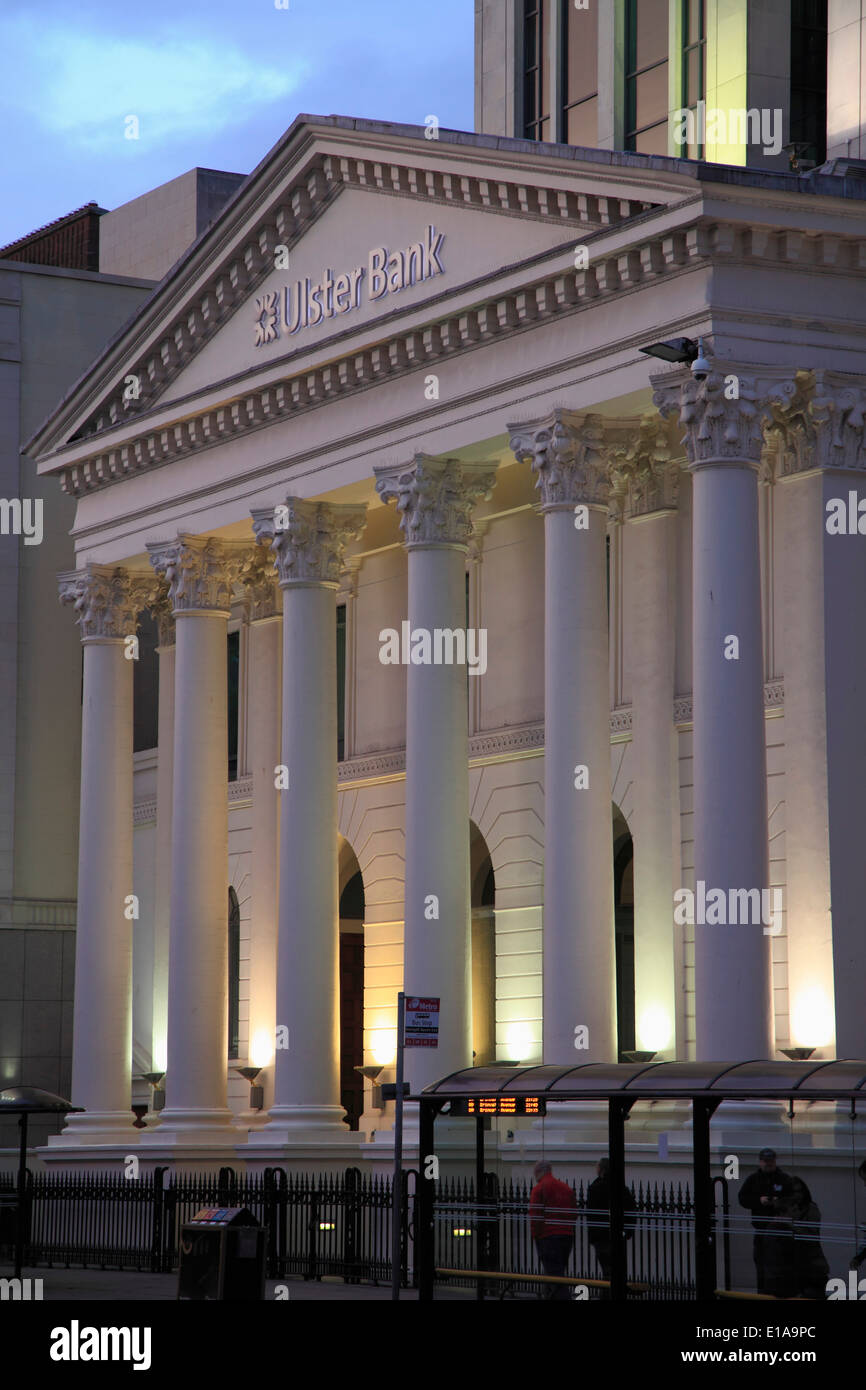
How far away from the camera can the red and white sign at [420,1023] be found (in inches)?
982

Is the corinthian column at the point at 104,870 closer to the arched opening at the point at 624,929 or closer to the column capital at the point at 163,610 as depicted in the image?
the column capital at the point at 163,610

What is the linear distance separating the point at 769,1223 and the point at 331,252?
19.1 m

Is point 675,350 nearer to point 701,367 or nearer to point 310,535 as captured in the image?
point 701,367

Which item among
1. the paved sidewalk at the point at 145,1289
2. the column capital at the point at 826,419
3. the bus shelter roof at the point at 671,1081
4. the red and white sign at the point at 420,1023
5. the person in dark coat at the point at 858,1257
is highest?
the column capital at the point at 826,419

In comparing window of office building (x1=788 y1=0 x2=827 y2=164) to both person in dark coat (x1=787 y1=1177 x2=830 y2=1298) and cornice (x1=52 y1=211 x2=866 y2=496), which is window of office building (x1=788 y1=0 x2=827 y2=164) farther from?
person in dark coat (x1=787 y1=1177 x2=830 y2=1298)

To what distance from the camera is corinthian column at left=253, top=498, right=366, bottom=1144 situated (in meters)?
35.0

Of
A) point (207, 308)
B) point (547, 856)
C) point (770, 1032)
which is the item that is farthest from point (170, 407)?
point (770, 1032)

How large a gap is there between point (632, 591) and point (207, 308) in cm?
888

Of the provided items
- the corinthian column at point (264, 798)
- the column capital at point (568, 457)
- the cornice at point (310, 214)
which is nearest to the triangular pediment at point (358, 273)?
the cornice at point (310, 214)

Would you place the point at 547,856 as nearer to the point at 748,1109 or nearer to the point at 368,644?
the point at 748,1109

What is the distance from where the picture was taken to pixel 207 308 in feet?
124

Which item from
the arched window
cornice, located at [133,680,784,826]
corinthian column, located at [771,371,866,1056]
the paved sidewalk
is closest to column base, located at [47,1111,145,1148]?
the arched window

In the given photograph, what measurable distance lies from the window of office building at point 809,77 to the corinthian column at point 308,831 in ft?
28.5

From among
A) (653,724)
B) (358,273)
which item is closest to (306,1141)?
(653,724)
